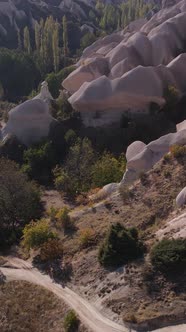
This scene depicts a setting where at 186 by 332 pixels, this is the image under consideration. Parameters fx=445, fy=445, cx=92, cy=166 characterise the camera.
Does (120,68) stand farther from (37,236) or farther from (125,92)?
(37,236)

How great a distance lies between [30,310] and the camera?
19.1 m

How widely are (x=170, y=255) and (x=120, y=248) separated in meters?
2.46

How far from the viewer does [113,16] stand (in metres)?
104

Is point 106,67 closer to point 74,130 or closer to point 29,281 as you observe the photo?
point 74,130

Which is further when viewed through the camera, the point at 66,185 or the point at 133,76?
the point at 133,76

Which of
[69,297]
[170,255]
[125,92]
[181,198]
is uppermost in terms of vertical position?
[170,255]

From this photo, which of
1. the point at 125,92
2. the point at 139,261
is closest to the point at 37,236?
the point at 139,261

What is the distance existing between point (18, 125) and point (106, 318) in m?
25.9

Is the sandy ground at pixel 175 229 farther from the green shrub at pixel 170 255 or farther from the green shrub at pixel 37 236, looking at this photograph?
the green shrub at pixel 37 236

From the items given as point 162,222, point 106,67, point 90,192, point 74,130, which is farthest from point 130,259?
point 106,67

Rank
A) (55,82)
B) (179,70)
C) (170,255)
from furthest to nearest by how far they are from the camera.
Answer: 1. (55,82)
2. (179,70)
3. (170,255)

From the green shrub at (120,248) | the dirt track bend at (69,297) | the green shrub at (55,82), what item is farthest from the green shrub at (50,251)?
the green shrub at (55,82)

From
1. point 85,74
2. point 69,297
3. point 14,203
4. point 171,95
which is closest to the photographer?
point 69,297

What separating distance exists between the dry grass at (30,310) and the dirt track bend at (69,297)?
0.36 metres
